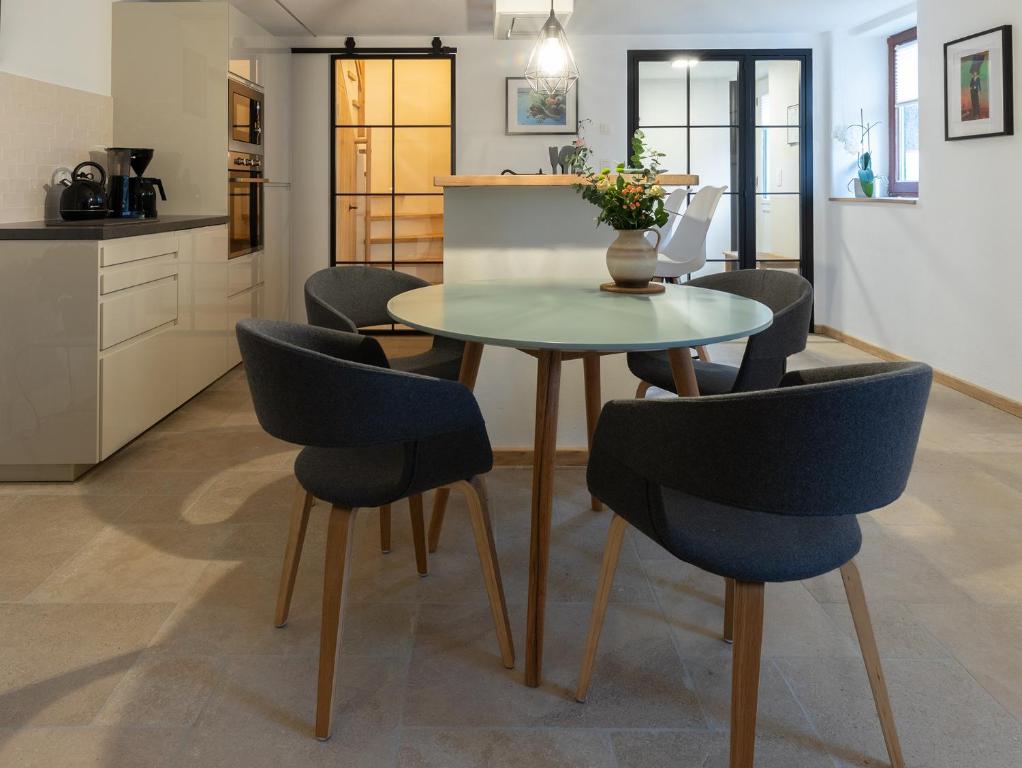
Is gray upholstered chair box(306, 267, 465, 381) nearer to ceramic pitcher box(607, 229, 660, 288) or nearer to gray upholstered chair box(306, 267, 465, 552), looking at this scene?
gray upholstered chair box(306, 267, 465, 552)

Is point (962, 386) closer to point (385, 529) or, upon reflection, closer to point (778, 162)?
point (778, 162)

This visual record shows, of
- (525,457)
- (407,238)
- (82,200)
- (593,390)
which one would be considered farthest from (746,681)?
(407,238)

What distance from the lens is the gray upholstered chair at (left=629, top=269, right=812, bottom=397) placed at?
2453 millimetres

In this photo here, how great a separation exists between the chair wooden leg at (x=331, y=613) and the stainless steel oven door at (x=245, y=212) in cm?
390

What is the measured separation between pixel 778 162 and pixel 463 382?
5370 mm

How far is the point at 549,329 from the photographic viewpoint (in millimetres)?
1877

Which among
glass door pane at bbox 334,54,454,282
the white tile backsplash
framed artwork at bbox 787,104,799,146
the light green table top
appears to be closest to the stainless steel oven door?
the white tile backsplash

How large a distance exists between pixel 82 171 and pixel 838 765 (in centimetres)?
438

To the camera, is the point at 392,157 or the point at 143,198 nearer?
the point at 143,198

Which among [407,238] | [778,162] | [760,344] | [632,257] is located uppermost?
[778,162]

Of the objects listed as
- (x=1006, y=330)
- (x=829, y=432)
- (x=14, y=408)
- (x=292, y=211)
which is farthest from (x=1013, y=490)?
(x=292, y=211)

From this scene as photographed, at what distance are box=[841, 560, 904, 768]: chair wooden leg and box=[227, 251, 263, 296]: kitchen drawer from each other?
435 cm

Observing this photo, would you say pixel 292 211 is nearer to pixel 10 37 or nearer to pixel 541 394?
pixel 10 37

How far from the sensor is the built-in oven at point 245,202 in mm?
5273
